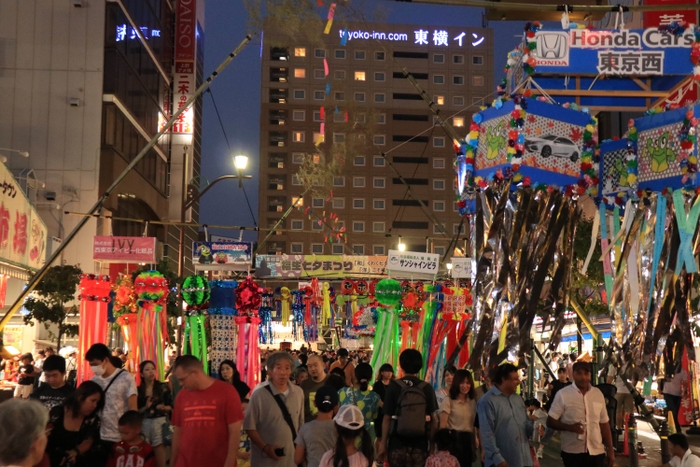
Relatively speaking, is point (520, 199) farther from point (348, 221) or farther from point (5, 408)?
point (348, 221)

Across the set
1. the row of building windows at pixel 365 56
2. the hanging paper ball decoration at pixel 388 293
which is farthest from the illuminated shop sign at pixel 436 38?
the hanging paper ball decoration at pixel 388 293

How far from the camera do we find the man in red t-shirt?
21.3 ft

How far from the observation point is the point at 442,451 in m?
7.29

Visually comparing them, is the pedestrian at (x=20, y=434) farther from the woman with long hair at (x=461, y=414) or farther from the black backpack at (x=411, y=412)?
the woman with long hair at (x=461, y=414)

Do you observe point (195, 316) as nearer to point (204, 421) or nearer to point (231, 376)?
point (231, 376)

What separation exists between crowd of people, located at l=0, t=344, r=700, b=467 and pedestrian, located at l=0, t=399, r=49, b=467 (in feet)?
6.05

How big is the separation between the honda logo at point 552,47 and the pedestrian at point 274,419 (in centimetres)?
421

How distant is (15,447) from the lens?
3824mm

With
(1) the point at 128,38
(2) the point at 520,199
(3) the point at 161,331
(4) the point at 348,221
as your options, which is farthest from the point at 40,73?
(4) the point at 348,221

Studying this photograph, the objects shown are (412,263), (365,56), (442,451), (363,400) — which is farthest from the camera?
(365,56)

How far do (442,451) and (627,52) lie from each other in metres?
4.79

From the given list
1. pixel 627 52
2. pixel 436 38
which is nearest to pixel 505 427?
pixel 627 52

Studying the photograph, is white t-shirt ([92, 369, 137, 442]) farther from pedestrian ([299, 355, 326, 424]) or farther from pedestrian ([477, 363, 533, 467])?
pedestrian ([477, 363, 533, 467])

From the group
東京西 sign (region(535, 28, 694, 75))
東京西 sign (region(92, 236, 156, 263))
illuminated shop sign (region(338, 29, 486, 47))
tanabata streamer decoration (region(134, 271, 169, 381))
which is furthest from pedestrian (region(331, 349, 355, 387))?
illuminated shop sign (region(338, 29, 486, 47))
